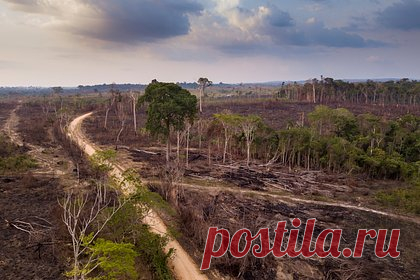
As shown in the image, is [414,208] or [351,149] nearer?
[414,208]

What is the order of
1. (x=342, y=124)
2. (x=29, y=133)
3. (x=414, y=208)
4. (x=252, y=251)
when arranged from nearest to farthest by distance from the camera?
(x=252, y=251) → (x=414, y=208) → (x=342, y=124) → (x=29, y=133)

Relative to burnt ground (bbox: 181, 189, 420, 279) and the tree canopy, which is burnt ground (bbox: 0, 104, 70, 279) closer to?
burnt ground (bbox: 181, 189, 420, 279)

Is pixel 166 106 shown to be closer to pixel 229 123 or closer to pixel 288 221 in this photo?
pixel 229 123

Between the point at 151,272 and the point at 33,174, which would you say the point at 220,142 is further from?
the point at 151,272

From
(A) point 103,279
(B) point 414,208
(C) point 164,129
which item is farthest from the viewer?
(C) point 164,129

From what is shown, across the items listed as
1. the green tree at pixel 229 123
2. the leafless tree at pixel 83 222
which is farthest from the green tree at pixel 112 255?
the green tree at pixel 229 123

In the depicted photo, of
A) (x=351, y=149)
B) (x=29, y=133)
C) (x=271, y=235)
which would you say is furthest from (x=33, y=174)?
(x=351, y=149)
